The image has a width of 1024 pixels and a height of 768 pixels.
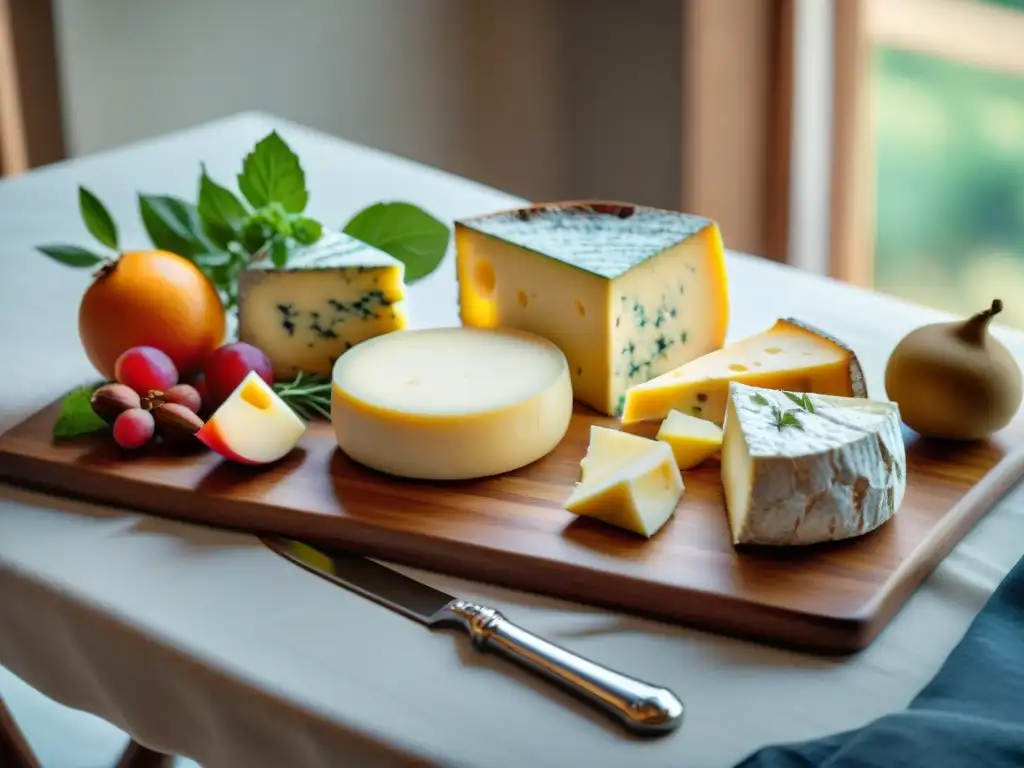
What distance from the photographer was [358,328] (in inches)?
58.2

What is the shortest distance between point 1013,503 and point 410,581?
590mm

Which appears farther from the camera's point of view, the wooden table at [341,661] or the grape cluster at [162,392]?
the grape cluster at [162,392]

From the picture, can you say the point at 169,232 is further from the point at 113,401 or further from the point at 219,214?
the point at 113,401

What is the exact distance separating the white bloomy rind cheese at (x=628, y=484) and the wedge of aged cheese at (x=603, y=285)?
214 mm

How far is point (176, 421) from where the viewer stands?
1298 millimetres

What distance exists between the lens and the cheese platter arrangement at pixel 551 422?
3.47 feet

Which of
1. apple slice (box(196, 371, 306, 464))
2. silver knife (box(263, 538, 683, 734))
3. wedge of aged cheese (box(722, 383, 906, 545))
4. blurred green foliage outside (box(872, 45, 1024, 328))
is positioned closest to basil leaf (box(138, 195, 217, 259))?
apple slice (box(196, 371, 306, 464))

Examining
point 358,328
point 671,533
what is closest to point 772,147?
point 358,328

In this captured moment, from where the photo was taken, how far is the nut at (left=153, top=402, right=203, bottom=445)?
1.29m

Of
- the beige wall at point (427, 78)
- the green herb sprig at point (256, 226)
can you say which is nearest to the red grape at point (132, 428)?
the green herb sprig at point (256, 226)

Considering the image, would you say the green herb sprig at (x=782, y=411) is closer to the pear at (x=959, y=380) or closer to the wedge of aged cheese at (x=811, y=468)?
the wedge of aged cheese at (x=811, y=468)

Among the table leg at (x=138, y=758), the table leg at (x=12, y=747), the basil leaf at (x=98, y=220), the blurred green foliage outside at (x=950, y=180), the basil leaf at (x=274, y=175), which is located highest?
the basil leaf at (x=274, y=175)

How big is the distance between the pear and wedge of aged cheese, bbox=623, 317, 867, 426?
0.18ft

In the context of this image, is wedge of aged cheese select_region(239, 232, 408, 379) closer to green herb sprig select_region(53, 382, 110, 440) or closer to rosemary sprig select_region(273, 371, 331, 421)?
rosemary sprig select_region(273, 371, 331, 421)
